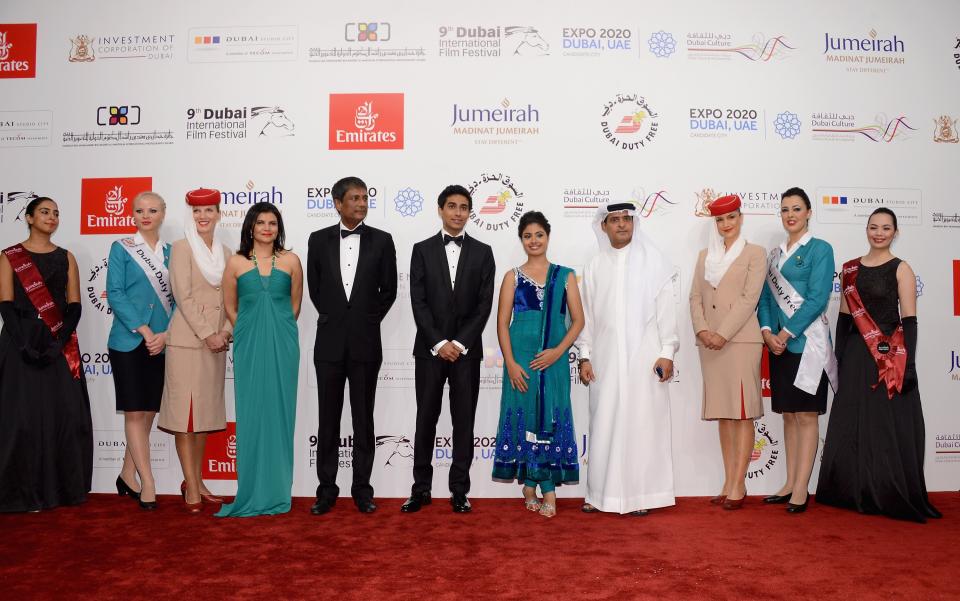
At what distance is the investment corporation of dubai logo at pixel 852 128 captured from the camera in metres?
4.75

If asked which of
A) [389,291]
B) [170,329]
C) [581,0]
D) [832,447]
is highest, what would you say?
[581,0]

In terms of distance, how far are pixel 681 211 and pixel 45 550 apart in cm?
422

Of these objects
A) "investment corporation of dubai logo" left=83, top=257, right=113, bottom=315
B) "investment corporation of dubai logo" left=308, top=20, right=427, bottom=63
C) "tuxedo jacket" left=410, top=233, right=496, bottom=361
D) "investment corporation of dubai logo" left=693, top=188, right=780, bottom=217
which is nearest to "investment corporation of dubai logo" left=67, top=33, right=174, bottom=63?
"investment corporation of dubai logo" left=308, top=20, right=427, bottom=63

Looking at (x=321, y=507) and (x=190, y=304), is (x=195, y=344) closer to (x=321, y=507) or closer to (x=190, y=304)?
(x=190, y=304)

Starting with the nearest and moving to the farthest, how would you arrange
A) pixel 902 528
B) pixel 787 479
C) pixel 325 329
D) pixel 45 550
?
pixel 45 550, pixel 902 528, pixel 325 329, pixel 787 479

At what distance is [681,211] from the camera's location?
4.64 m

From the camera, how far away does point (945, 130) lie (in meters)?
4.80

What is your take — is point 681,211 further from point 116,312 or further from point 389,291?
point 116,312

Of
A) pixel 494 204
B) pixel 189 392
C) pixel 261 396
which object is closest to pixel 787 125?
pixel 494 204

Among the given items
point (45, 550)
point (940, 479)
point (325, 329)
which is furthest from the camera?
point (940, 479)

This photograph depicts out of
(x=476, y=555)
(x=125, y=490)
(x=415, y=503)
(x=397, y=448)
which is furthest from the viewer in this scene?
(x=397, y=448)

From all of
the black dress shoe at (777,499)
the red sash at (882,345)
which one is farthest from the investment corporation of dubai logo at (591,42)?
the black dress shoe at (777,499)

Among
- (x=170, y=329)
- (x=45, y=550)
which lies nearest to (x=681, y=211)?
(x=170, y=329)

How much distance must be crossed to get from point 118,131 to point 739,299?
4.45 meters
